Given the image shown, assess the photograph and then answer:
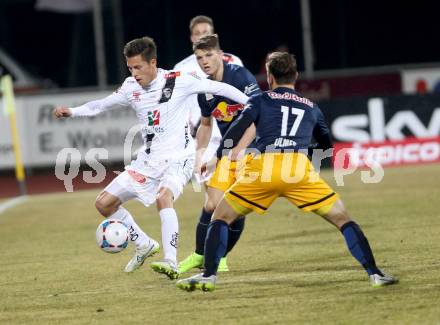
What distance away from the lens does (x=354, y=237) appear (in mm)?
7480

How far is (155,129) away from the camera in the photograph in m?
8.86

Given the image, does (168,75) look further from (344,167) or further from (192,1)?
(192,1)

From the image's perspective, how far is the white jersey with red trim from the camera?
8820 millimetres

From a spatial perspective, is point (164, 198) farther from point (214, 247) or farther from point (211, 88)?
point (214, 247)

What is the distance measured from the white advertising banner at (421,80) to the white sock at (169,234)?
1326 cm

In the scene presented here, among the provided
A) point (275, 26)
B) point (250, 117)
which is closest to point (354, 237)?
point (250, 117)

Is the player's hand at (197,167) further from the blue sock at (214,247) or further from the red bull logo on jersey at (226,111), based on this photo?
the blue sock at (214,247)

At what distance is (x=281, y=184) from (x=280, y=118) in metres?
0.47

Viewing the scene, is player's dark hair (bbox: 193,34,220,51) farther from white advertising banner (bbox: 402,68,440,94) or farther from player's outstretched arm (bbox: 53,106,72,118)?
white advertising banner (bbox: 402,68,440,94)

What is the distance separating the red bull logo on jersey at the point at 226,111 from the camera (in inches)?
360

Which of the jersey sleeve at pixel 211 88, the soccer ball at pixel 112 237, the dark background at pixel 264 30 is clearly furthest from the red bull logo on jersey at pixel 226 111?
the dark background at pixel 264 30

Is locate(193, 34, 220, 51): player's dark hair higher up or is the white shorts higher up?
locate(193, 34, 220, 51): player's dark hair

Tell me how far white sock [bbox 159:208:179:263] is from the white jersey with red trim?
49 cm

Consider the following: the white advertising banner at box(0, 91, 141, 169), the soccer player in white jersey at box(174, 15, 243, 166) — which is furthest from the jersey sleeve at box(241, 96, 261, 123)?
the white advertising banner at box(0, 91, 141, 169)
